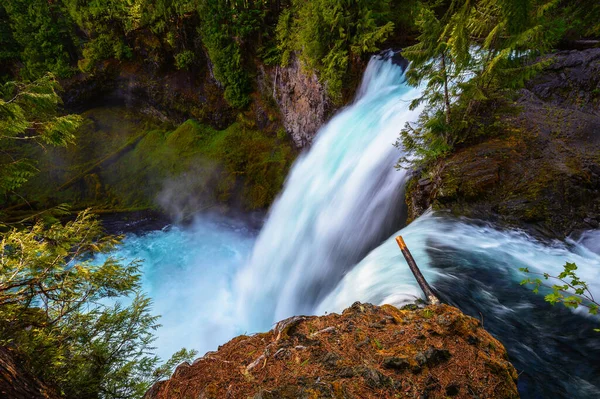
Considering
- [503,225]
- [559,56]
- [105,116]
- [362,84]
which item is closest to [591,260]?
[503,225]

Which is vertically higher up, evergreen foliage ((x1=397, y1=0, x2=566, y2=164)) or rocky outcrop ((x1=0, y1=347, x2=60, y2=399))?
evergreen foliage ((x1=397, y1=0, x2=566, y2=164))

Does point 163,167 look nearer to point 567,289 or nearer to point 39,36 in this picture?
point 39,36

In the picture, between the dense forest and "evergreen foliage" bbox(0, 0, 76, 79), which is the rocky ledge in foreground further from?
"evergreen foliage" bbox(0, 0, 76, 79)

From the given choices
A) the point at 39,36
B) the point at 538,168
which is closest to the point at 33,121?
the point at 538,168

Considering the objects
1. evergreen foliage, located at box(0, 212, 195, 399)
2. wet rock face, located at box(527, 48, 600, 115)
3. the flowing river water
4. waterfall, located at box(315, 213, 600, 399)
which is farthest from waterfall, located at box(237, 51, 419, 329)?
evergreen foliage, located at box(0, 212, 195, 399)

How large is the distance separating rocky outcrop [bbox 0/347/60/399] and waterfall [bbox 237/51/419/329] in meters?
4.83

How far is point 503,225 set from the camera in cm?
451

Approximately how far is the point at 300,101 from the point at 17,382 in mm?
11130

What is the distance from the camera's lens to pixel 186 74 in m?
14.0

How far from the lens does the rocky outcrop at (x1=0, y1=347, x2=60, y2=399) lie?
6.77 ft

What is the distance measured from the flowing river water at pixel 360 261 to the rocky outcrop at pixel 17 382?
51.2 inches

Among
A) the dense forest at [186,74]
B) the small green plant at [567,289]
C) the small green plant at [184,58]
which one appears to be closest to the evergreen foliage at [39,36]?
the dense forest at [186,74]

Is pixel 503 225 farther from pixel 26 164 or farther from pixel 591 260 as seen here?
pixel 26 164

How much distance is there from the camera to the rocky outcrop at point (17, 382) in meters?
2.06
